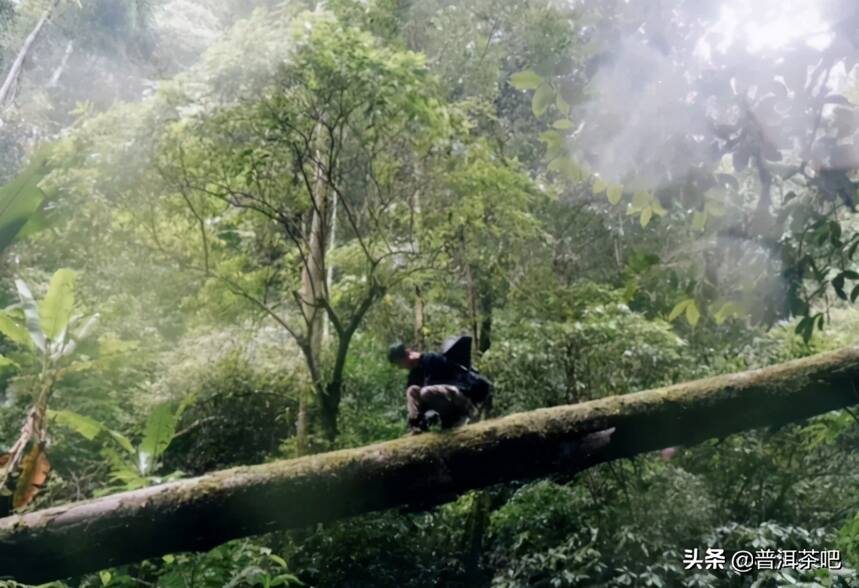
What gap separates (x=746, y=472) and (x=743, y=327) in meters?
1.54

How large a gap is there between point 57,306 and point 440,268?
9.50ft

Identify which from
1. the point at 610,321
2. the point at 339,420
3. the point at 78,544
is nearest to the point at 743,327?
the point at 610,321

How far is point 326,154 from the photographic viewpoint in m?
4.93

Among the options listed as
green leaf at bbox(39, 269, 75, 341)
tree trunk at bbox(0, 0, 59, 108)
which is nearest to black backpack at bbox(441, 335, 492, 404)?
green leaf at bbox(39, 269, 75, 341)

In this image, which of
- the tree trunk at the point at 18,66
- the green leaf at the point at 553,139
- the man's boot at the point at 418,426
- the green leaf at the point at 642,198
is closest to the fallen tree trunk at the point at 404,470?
the man's boot at the point at 418,426

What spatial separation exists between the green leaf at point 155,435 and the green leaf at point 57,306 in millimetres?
547

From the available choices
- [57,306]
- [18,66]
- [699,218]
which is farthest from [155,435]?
[18,66]

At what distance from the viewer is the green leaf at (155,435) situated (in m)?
2.96

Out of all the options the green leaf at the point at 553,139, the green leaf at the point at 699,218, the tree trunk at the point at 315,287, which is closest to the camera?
the green leaf at the point at 553,139

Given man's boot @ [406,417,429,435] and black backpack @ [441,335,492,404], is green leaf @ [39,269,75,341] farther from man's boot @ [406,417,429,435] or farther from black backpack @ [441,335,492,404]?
black backpack @ [441,335,492,404]

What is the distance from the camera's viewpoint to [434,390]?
2.62 meters

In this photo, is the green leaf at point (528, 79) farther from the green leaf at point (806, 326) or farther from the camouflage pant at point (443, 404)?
the camouflage pant at point (443, 404)

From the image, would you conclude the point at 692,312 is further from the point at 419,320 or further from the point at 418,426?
the point at 419,320

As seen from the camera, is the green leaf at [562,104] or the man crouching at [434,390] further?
the man crouching at [434,390]
